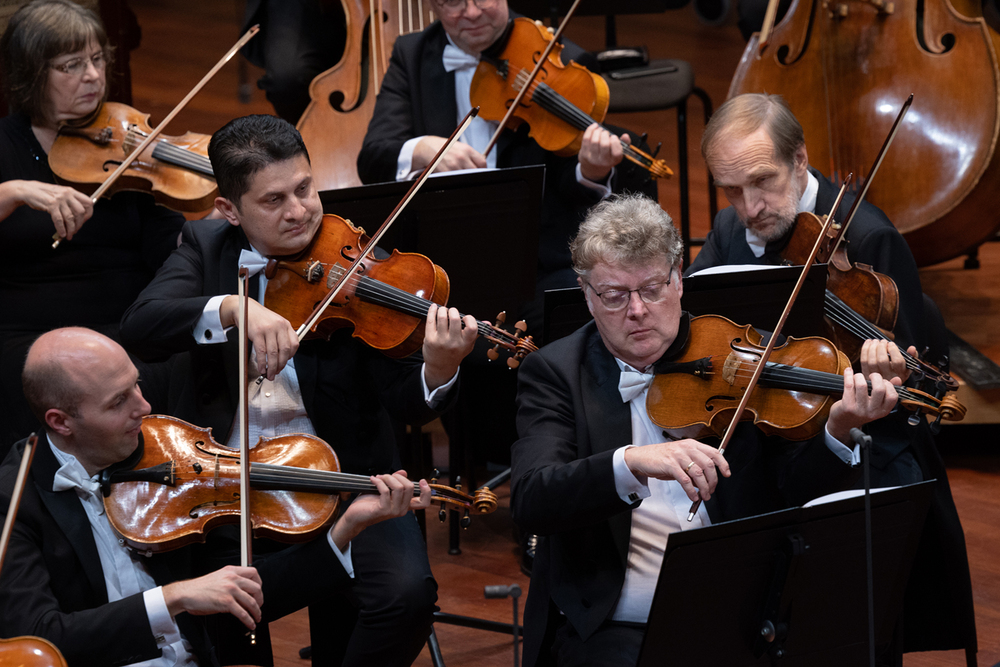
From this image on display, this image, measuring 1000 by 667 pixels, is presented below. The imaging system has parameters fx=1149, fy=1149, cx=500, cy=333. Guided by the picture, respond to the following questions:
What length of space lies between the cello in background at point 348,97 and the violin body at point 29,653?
6.86 ft

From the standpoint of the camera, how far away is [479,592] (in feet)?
9.05

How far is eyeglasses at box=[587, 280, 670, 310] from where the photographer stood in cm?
186

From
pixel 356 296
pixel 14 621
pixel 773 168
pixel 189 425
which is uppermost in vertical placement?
pixel 773 168

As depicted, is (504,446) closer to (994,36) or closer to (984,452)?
(984,452)

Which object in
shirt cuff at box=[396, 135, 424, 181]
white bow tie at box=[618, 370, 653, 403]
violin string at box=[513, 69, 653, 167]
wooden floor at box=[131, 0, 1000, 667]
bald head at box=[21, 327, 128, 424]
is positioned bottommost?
wooden floor at box=[131, 0, 1000, 667]

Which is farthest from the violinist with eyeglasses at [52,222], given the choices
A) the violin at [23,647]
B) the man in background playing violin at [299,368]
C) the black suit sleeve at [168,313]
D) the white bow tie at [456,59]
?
the violin at [23,647]

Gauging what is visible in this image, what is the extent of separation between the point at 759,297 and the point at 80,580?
123cm

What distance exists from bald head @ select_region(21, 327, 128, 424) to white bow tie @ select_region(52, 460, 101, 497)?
9 cm

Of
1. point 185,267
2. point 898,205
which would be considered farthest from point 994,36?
point 185,267

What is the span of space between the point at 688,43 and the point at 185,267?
537cm

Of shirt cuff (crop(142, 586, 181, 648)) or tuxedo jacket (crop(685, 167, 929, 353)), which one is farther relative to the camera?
tuxedo jacket (crop(685, 167, 929, 353))

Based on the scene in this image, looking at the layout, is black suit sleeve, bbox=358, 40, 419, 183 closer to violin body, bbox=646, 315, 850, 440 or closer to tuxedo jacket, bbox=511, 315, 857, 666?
tuxedo jacket, bbox=511, 315, 857, 666

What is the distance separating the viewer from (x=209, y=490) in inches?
74.2

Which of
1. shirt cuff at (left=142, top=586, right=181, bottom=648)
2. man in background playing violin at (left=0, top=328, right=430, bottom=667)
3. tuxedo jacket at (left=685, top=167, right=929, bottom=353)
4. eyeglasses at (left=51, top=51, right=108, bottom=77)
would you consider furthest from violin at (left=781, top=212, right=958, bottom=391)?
eyeglasses at (left=51, top=51, right=108, bottom=77)
